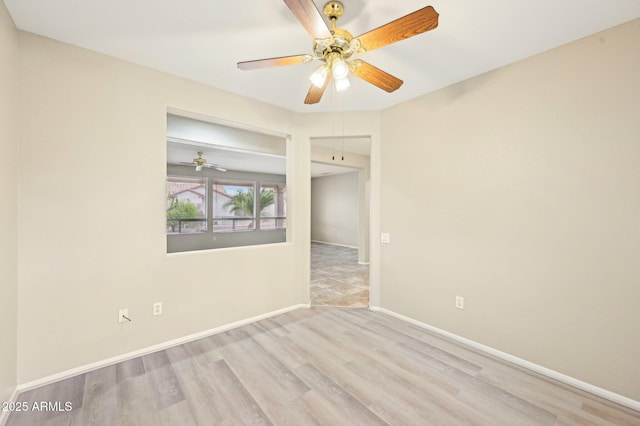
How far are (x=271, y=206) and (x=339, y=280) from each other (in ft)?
17.4

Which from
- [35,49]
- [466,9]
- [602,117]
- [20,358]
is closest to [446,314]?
[602,117]

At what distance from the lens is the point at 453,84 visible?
278 centimetres

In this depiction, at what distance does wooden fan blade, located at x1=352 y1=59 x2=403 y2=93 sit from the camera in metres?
1.88

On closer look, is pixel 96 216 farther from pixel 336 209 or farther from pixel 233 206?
pixel 336 209

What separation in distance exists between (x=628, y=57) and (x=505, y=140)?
84cm

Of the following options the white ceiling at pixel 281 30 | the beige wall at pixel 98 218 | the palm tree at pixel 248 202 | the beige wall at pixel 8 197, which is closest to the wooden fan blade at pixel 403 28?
the white ceiling at pixel 281 30

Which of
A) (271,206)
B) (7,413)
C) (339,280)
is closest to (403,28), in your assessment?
(7,413)

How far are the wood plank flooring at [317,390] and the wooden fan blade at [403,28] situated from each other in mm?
2307

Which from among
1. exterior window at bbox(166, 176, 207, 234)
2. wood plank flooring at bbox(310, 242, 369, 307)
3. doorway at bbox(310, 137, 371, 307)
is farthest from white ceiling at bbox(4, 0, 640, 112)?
exterior window at bbox(166, 176, 207, 234)

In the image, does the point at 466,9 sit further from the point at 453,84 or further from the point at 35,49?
the point at 35,49

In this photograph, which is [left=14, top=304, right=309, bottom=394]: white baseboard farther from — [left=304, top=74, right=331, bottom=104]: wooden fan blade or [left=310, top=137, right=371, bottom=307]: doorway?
[left=304, top=74, right=331, bottom=104]: wooden fan blade

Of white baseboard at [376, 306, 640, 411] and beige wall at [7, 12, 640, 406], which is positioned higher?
beige wall at [7, 12, 640, 406]

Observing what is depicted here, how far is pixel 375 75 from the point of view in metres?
1.98

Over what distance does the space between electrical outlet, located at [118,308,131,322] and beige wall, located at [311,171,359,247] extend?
6.93 metres
